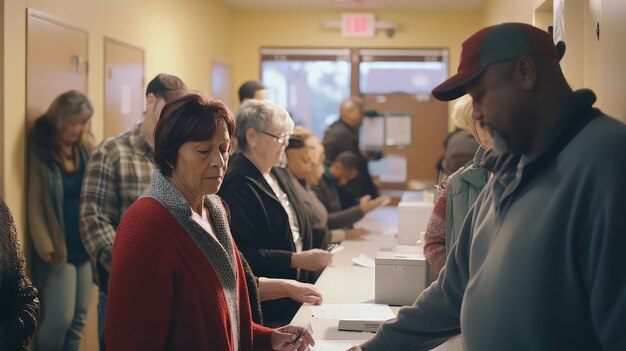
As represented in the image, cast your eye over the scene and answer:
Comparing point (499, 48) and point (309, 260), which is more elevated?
point (499, 48)

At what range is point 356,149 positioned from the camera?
6.77 m

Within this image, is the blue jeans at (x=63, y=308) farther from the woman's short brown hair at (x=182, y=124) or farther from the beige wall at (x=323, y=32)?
the beige wall at (x=323, y=32)

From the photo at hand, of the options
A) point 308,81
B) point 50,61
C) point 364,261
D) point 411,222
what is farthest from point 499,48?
point 308,81

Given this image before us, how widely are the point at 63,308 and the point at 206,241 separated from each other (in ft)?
8.31

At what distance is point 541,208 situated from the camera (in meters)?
1.24

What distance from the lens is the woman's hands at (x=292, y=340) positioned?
2.08m

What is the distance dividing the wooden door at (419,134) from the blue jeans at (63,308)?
534 cm

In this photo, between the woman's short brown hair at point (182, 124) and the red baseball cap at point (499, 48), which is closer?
the red baseball cap at point (499, 48)

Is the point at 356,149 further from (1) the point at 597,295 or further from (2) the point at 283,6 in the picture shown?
(1) the point at 597,295

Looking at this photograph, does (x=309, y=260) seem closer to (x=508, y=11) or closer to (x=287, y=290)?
(x=287, y=290)

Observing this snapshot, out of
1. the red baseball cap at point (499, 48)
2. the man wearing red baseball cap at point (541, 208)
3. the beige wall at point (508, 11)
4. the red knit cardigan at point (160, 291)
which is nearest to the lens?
the man wearing red baseball cap at point (541, 208)

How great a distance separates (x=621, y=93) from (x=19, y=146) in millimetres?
3100

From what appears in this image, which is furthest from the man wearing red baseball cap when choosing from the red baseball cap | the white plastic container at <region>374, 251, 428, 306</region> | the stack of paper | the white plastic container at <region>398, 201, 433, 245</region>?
the white plastic container at <region>398, 201, 433, 245</region>

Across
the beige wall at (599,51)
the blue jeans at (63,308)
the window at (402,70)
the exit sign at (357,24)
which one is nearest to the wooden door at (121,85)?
the blue jeans at (63,308)
